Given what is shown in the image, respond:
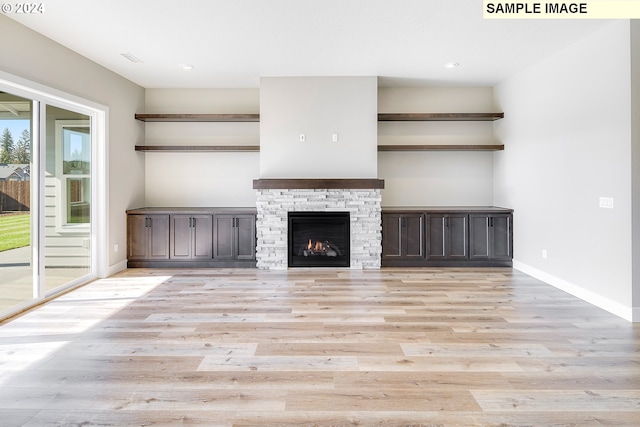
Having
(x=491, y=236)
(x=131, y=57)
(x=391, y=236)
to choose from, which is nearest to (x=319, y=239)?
(x=391, y=236)

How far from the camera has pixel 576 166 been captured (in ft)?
13.9

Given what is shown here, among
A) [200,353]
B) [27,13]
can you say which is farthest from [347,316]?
[27,13]

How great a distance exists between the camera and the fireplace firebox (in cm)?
573

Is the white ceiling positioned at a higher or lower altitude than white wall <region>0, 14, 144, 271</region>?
higher

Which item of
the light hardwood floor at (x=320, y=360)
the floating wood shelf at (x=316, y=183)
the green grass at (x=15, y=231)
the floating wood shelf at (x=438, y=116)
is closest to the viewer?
the light hardwood floor at (x=320, y=360)

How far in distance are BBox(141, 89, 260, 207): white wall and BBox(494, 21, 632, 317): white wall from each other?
3.82 meters

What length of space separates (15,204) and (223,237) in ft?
8.25

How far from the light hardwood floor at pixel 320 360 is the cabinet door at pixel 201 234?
1311mm

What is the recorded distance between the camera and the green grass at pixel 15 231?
11.9 ft

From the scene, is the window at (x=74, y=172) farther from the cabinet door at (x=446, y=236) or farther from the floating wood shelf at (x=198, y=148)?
the cabinet door at (x=446, y=236)

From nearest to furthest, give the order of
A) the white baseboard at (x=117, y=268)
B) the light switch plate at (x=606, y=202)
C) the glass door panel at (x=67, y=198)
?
the light switch plate at (x=606, y=202)
the glass door panel at (x=67, y=198)
the white baseboard at (x=117, y=268)

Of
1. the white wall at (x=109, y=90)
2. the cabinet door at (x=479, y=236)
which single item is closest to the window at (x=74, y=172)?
the white wall at (x=109, y=90)

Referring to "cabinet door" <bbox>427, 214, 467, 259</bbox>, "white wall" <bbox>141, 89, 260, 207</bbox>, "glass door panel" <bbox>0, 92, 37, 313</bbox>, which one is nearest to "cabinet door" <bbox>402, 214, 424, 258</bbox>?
"cabinet door" <bbox>427, 214, 467, 259</bbox>

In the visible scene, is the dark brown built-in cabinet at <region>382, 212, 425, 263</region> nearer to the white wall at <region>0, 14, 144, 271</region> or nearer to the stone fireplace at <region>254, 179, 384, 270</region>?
the stone fireplace at <region>254, 179, 384, 270</region>
